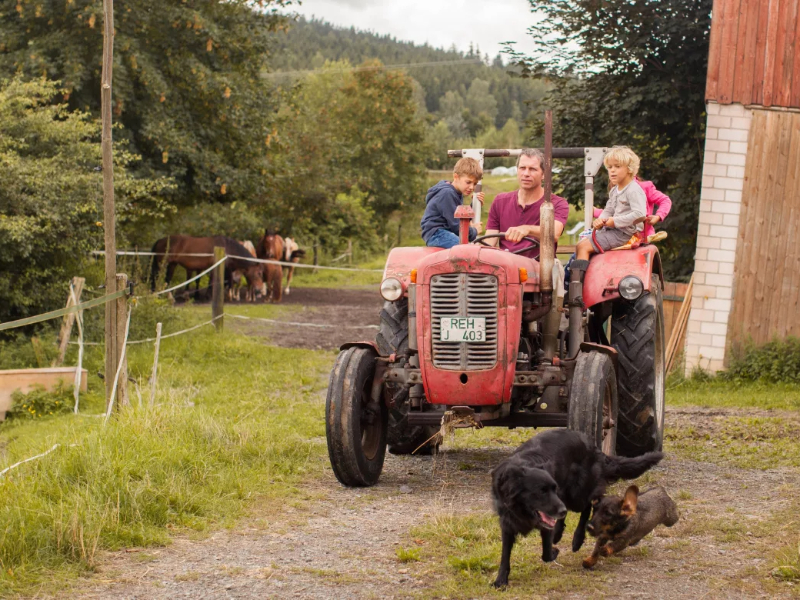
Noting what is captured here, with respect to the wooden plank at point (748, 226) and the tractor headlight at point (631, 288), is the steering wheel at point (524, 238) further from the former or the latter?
the wooden plank at point (748, 226)

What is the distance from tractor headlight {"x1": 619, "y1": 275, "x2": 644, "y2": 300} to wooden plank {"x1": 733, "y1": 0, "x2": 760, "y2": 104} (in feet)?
20.8

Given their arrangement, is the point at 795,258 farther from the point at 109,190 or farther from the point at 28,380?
the point at 28,380

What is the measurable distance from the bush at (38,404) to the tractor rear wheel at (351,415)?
5406mm

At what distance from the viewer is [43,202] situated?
1265cm

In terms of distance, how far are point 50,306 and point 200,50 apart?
969 centimetres

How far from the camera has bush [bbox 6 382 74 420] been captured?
11.0 meters

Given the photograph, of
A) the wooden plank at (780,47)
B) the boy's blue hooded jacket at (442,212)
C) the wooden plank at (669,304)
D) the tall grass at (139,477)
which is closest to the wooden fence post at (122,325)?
the tall grass at (139,477)

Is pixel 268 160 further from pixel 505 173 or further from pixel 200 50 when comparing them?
pixel 505 173

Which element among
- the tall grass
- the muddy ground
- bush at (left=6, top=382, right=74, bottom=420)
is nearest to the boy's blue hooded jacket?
the muddy ground

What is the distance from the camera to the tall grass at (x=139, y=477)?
498 centimetres

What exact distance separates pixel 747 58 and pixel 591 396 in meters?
7.87

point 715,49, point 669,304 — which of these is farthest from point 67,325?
point 715,49

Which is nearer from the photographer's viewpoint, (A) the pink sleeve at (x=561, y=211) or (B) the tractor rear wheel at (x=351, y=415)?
(B) the tractor rear wheel at (x=351, y=415)

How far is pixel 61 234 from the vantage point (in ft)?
42.9
